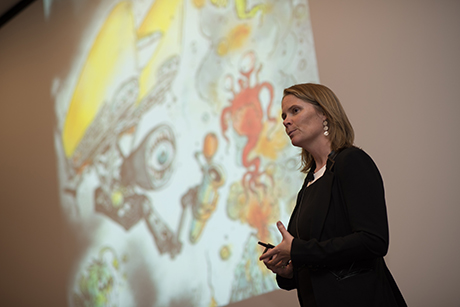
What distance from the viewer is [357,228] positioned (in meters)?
1.27

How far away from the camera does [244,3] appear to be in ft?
10.2

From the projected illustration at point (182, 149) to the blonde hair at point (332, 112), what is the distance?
121 cm

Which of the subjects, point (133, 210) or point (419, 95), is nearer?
point (419, 95)

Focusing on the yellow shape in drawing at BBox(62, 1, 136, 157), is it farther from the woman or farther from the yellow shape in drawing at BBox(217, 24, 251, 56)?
the woman

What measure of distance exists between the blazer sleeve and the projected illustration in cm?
143

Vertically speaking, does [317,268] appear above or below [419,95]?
below

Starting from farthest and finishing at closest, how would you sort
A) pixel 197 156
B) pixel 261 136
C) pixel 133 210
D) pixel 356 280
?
1. pixel 133 210
2. pixel 197 156
3. pixel 261 136
4. pixel 356 280

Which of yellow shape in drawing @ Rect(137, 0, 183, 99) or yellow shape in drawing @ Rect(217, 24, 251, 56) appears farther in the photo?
yellow shape in drawing @ Rect(137, 0, 183, 99)

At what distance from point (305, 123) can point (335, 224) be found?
0.38 meters

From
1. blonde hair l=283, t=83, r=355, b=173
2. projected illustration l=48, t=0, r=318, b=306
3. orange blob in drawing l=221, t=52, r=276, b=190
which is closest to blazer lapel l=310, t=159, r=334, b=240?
blonde hair l=283, t=83, r=355, b=173

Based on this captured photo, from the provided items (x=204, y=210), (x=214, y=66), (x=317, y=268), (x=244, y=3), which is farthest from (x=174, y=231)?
(x=317, y=268)

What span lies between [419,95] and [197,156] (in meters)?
1.56

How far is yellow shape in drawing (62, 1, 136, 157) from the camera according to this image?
3.75 m

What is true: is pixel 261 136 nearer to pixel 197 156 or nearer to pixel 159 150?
pixel 197 156
